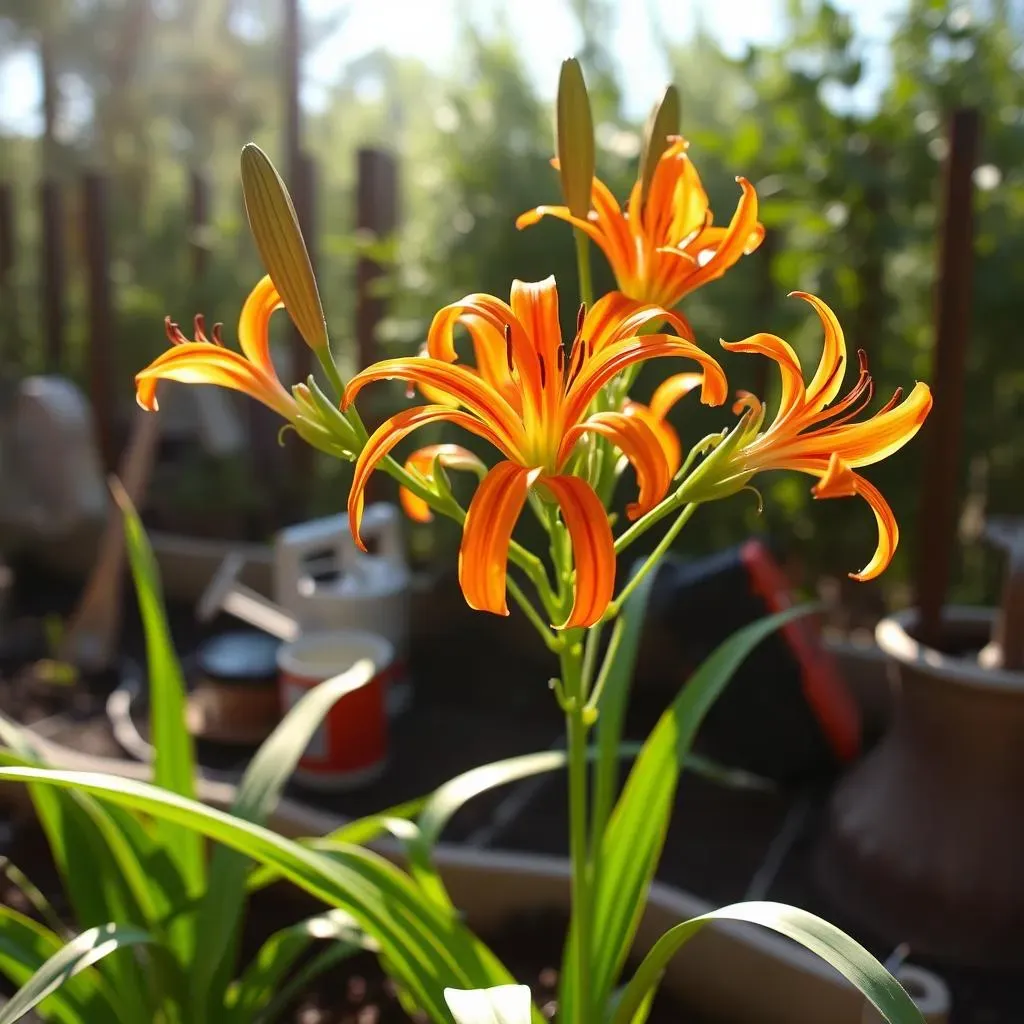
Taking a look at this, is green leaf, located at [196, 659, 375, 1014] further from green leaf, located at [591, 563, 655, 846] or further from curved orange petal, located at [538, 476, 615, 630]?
curved orange petal, located at [538, 476, 615, 630]

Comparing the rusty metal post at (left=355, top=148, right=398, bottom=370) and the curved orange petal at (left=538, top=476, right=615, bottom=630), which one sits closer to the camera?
the curved orange petal at (left=538, top=476, right=615, bottom=630)

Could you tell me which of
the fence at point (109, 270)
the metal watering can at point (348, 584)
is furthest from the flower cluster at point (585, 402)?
the fence at point (109, 270)

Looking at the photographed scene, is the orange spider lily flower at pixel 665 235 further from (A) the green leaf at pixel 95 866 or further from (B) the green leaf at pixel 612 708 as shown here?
(A) the green leaf at pixel 95 866

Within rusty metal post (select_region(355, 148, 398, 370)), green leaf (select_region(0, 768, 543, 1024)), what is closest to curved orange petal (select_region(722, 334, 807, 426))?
green leaf (select_region(0, 768, 543, 1024))

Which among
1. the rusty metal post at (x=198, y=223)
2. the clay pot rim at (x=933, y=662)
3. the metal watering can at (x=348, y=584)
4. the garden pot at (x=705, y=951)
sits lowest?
the garden pot at (x=705, y=951)

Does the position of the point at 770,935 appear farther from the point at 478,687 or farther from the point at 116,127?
the point at 116,127

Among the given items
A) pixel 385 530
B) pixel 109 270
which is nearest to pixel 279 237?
pixel 385 530
